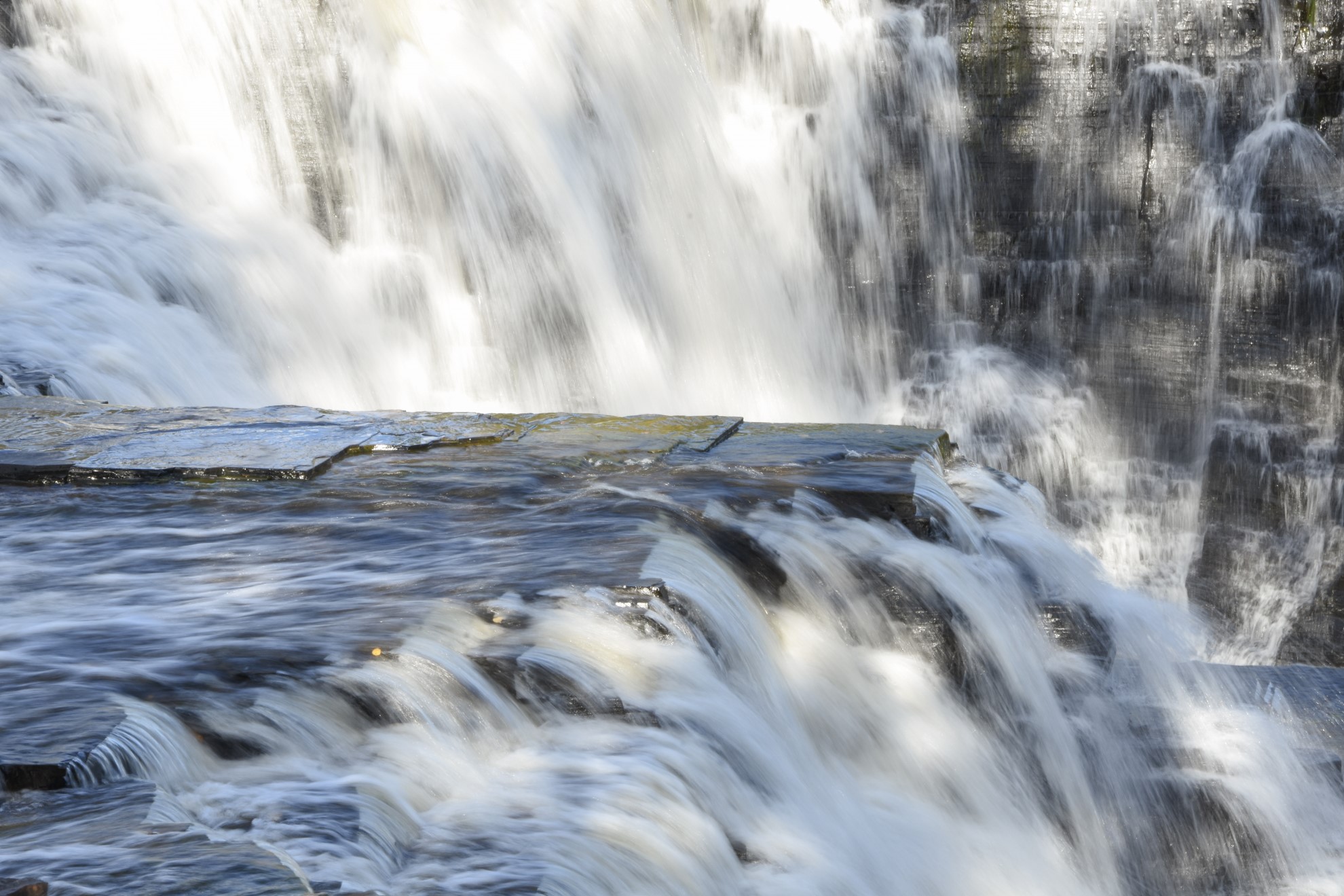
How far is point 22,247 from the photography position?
230 inches

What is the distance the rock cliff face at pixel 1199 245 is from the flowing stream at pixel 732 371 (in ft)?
0.10

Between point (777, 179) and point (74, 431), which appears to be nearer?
point (74, 431)

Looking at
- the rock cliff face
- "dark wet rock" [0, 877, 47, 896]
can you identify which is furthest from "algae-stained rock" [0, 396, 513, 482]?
the rock cliff face

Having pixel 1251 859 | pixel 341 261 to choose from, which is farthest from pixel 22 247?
pixel 1251 859

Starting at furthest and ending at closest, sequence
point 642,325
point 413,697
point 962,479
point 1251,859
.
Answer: point 642,325 → point 962,479 → point 1251,859 → point 413,697

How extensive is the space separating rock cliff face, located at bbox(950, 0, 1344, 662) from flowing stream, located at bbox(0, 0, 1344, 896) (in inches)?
1.2

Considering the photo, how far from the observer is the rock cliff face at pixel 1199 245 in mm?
8625

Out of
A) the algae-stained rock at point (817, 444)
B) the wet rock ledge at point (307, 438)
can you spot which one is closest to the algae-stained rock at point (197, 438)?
the wet rock ledge at point (307, 438)

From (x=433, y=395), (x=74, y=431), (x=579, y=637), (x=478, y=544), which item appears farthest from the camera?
(x=433, y=395)

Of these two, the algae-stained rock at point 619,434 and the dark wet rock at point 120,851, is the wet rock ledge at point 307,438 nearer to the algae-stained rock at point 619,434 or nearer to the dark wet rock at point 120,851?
the algae-stained rock at point 619,434

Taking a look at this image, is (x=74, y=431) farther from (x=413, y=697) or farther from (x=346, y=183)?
(x=346, y=183)

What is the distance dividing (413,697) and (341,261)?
551cm

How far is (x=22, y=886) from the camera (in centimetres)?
146

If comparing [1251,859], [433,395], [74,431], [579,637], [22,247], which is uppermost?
[22,247]
